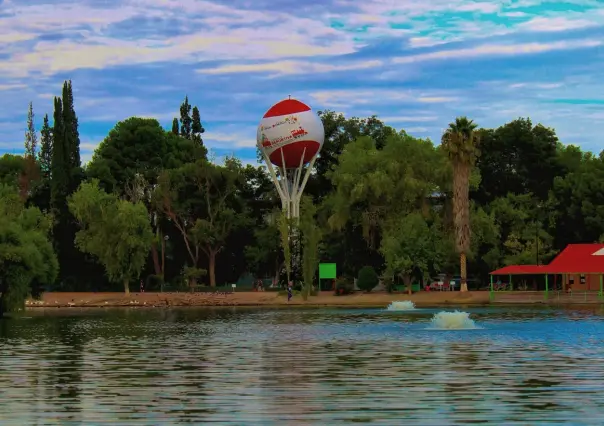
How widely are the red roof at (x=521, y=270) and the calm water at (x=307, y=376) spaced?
4427 cm

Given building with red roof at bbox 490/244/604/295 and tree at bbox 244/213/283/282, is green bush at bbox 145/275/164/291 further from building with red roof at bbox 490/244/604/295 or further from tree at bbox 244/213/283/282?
building with red roof at bbox 490/244/604/295

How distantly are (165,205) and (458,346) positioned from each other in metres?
79.8

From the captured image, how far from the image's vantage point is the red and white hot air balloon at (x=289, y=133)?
108250mm

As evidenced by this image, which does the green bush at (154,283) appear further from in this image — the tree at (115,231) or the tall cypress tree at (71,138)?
the tall cypress tree at (71,138)

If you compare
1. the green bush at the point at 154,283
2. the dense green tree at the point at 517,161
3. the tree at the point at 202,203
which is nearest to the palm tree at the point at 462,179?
the dense green tree at the point at 517,161

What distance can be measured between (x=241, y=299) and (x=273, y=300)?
3.55m

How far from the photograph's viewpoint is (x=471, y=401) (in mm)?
23922

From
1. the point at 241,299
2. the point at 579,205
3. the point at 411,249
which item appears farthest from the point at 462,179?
the point at 241,299

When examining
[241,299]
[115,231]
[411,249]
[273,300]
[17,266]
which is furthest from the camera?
[115,231]

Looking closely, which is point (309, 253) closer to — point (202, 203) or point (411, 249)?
point (411, 249)

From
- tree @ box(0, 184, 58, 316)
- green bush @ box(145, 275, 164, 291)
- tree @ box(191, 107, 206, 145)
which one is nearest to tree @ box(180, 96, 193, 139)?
tree @ box(191, 107, 206, 145)

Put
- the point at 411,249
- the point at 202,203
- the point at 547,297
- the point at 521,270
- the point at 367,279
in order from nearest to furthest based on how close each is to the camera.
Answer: the point at 547,297
the point at 411,249
the point at 521,270
the point at 367,279
the point at 202,203

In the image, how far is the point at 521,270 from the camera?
336ft

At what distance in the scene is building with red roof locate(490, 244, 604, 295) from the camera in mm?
98000
